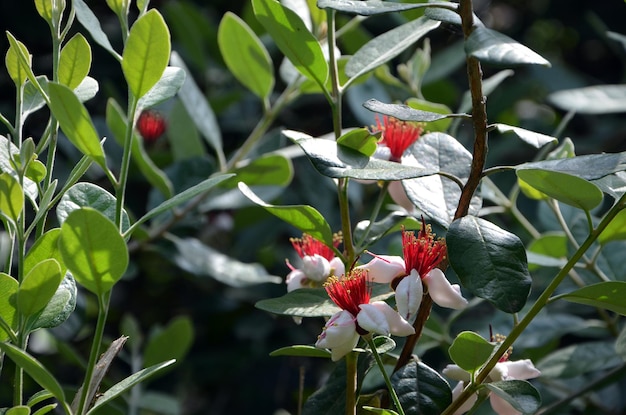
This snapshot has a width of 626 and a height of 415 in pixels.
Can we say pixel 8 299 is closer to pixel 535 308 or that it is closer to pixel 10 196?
pixel 10 196

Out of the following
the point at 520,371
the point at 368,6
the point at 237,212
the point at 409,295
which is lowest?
the point at 237,212

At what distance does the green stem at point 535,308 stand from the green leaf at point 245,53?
27.3 inches

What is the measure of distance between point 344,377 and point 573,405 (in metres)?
0.72

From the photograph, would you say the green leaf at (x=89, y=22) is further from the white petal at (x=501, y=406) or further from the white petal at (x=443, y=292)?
the white petal at (x=501, y=406)

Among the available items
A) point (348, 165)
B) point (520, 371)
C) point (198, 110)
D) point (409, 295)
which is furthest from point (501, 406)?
point (198, 110)

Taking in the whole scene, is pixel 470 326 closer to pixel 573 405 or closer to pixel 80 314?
pixel 573 405

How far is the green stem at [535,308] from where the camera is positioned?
714mm

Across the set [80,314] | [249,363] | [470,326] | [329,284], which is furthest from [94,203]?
[249,363]

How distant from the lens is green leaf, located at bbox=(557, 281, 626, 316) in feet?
2.43

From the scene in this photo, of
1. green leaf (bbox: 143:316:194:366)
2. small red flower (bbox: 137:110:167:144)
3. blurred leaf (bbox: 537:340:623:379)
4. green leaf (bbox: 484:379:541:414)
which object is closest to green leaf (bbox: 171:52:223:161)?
small red flower (bbox: 137:110:167:144)

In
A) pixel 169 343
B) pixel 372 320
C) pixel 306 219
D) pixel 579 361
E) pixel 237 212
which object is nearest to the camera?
pixel 372 320

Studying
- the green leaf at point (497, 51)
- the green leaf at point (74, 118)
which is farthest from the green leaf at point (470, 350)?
the green leaf at point (74, 118)

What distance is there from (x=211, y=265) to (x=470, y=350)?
82cm

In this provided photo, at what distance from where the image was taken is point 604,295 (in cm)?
75
